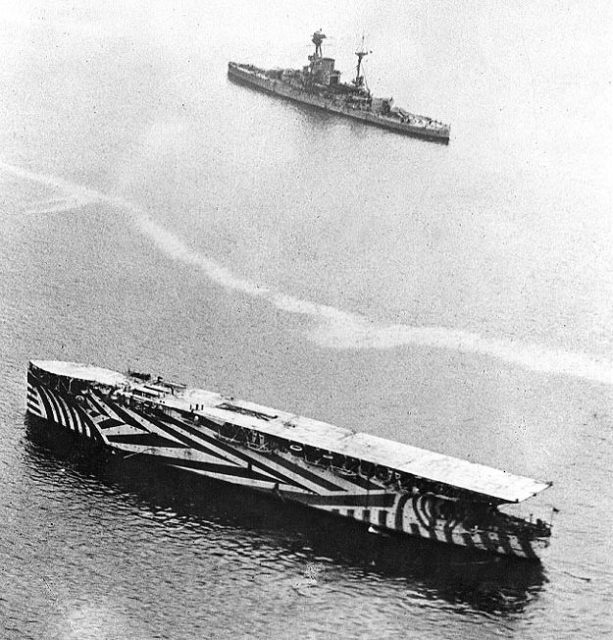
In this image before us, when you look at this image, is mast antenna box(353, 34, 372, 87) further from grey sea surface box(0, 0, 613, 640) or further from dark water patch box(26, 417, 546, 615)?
dark water patch box(26, 417, 546, 615)

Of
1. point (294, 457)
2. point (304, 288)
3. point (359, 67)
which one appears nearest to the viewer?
point (294, 457)

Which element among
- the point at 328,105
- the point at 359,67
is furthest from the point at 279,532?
the point at 328,105

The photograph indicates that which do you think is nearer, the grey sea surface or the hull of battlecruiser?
the grey sea surface

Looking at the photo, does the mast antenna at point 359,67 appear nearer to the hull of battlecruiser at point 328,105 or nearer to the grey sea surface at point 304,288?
the grey sea surface at point 304,288

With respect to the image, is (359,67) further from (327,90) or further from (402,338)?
(402,338)

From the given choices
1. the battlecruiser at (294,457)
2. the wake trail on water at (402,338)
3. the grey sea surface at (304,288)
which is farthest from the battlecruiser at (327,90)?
the battlecruiser at (294,457)

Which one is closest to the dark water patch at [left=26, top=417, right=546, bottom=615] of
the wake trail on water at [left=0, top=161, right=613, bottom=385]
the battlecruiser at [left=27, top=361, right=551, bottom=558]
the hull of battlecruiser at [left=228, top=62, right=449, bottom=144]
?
the battlecruiser at [left=27, top=361, right=551, bottom=558]
